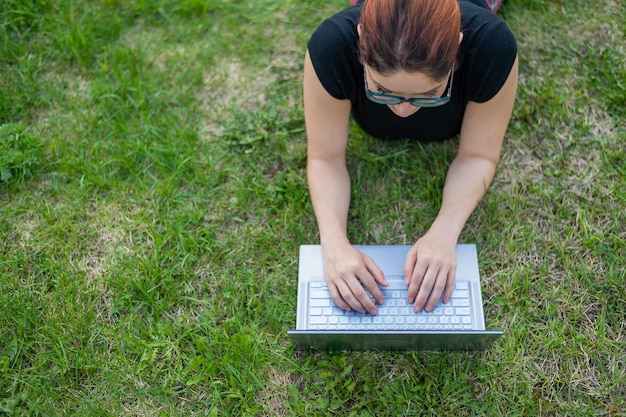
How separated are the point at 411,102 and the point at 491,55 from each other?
0.33 m

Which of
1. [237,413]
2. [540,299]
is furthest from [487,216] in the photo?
[237,413]

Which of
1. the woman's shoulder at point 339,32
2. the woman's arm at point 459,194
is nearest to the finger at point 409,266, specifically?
the woman's arm at point 459,194

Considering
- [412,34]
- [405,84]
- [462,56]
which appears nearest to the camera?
[412,34]

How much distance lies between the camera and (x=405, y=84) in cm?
164

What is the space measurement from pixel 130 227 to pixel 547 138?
1.87 meters

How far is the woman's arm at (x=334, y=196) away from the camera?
2023 millimetres

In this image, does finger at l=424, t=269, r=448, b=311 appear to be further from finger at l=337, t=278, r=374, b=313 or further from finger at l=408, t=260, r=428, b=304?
finger at l=337, t=278, r=374, b=313

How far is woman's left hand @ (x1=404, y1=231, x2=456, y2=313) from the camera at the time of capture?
2014mm

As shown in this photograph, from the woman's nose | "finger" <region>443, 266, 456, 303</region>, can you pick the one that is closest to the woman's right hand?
"finger" <region>443, 266, 456, 303</region>

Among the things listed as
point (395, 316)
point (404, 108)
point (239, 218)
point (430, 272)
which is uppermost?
point (404, 108)

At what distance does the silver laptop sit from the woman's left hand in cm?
3

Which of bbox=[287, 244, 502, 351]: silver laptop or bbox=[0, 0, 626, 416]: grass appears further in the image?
bbox=[0, 0, 626, 416]: grass

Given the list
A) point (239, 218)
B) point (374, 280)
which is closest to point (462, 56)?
point (374, 280)

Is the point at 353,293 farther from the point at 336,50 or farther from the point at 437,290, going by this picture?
the point at 336,50
